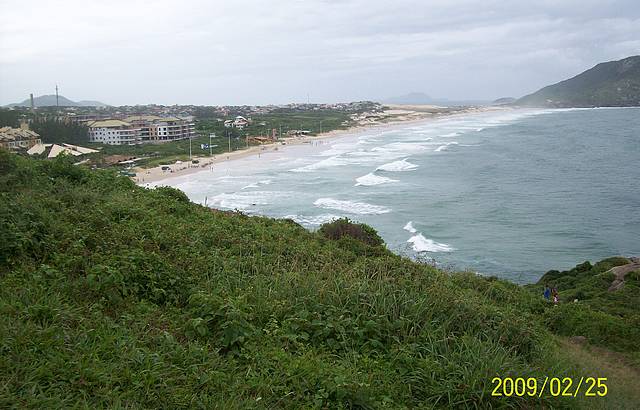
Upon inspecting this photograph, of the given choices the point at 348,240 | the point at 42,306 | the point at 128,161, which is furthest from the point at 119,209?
the point at 128,161

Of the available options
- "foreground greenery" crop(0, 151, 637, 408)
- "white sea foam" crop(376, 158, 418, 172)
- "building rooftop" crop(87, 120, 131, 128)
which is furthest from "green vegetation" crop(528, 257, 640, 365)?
"building rooftop" crop(87, 120, 131, 128)

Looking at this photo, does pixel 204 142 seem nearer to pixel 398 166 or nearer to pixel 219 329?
pixel 398 166

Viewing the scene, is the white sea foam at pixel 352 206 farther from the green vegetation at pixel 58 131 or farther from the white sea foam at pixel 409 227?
the green vegetation at pixel 58 131

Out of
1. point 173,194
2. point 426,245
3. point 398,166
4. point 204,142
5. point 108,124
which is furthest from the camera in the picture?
point 204,142

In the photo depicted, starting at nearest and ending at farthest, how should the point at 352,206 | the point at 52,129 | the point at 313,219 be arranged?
the point at 313,219, the point at 352,206, the point at 52,129

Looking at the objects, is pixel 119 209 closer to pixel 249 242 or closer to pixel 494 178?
pixel 249 242

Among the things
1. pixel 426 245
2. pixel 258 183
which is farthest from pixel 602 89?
pixel 426 245

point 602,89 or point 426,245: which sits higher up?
point 602,89
